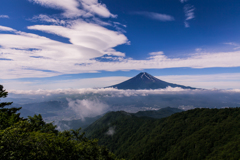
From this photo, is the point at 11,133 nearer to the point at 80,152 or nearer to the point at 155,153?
the point at 80,152

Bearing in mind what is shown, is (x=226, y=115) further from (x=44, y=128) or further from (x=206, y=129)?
(x=44, y=128)

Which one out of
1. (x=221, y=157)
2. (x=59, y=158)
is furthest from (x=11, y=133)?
(x=221, y=157)

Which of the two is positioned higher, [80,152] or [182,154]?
[80,152]

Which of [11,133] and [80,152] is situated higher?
[11,133]

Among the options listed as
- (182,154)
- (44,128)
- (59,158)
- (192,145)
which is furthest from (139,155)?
(59,158)

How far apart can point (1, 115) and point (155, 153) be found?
187870 millimetres

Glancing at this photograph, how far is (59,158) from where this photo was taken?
597 inches

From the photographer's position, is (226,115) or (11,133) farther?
(226,115)

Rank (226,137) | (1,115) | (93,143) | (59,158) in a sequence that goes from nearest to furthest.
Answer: (59,158) < (93,143) < (1,115) < (226,137)

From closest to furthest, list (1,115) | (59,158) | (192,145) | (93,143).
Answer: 1. (59,158)
2. (93,143)
3. (1,115)
4. (192,145)

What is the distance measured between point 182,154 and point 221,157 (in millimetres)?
47651

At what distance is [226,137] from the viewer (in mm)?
136125

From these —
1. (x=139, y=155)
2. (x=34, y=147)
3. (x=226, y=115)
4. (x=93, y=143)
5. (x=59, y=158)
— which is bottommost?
(x=139, y=155)

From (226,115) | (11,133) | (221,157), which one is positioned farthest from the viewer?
(226,115)
